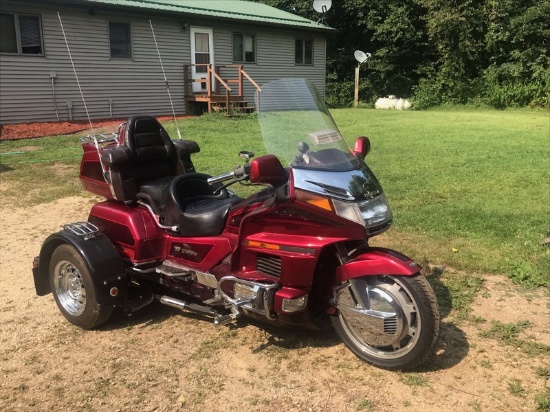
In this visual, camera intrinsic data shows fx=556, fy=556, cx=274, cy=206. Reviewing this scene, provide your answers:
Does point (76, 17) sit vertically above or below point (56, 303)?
above

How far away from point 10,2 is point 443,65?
881 inches

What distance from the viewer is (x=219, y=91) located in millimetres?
21281

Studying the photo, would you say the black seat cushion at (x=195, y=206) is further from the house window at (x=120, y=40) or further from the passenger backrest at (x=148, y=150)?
the house window at (x=120, y=40)

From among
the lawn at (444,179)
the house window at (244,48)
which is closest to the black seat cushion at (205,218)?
the lawn at (444,179)

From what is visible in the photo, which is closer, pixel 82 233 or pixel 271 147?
pixel 271 147

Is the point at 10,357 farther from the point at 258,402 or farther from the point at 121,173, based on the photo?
the point at 258,402

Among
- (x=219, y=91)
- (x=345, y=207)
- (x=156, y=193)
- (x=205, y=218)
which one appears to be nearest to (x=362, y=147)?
(x=345, y=207)

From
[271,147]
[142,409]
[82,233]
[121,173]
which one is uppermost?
[271,147]

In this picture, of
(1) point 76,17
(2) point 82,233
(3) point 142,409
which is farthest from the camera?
(1) point 76,17

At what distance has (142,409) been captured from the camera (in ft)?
9.94

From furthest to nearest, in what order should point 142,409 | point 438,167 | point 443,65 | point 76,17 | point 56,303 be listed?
point 443,65 < point 76,17 < point 438,167 < point 56,303 < point 142,409

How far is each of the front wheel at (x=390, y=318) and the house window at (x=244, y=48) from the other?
20.0 m

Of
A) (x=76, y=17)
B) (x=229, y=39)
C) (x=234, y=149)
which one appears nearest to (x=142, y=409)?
(x=234, y=149)

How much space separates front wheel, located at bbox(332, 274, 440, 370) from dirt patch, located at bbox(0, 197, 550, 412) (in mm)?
118
